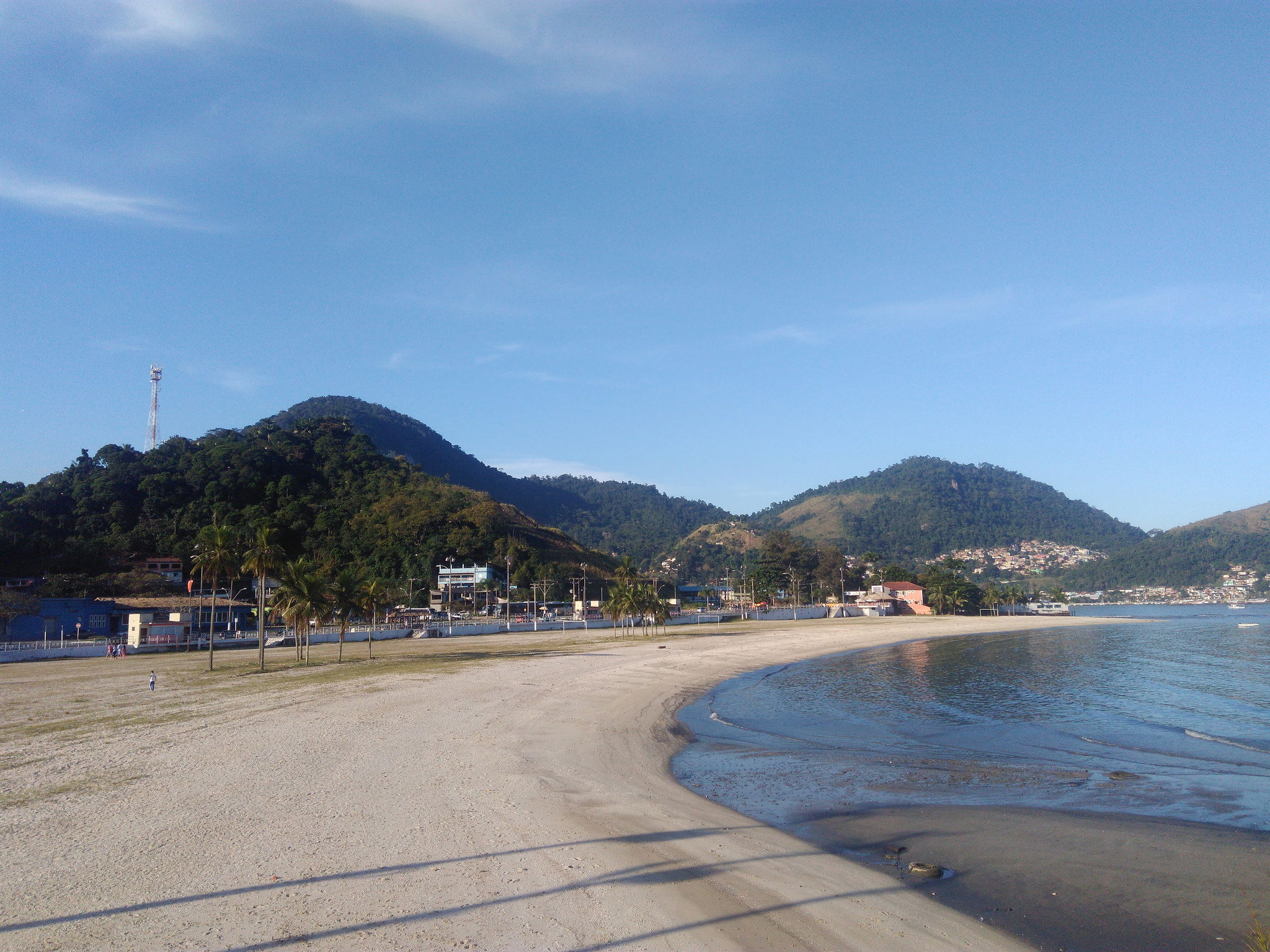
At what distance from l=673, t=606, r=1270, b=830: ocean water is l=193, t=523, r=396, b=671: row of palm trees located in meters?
21.9

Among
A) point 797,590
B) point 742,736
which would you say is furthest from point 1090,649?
point 797,590

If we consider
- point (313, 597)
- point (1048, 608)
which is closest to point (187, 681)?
point (313, 597)

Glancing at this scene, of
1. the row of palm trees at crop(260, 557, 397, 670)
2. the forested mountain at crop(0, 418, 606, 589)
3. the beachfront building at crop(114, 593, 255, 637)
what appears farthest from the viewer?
the forested mountain at crop(0, 418, 606, 589)

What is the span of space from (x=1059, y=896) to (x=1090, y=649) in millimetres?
55510

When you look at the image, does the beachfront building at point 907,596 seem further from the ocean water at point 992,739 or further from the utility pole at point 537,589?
the ocean water at point 992,739

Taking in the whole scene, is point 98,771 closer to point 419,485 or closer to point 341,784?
point 341,784

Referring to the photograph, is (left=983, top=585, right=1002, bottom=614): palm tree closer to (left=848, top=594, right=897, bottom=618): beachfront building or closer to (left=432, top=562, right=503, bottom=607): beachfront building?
(left=848, top=594, right=897, bottom=618): beachfront building

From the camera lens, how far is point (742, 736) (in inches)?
830

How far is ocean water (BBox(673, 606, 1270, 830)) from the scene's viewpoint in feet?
46.2

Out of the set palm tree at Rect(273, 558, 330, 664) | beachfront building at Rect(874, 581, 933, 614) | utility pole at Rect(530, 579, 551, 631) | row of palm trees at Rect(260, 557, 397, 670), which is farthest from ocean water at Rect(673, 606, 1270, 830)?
beachfront building at Rect(874, 581, 933, 614)

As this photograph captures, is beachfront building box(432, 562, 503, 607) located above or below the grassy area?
above

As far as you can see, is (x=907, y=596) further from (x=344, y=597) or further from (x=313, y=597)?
(x=313, y=597)

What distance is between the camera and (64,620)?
62.6m

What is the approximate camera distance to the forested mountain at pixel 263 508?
290ft
